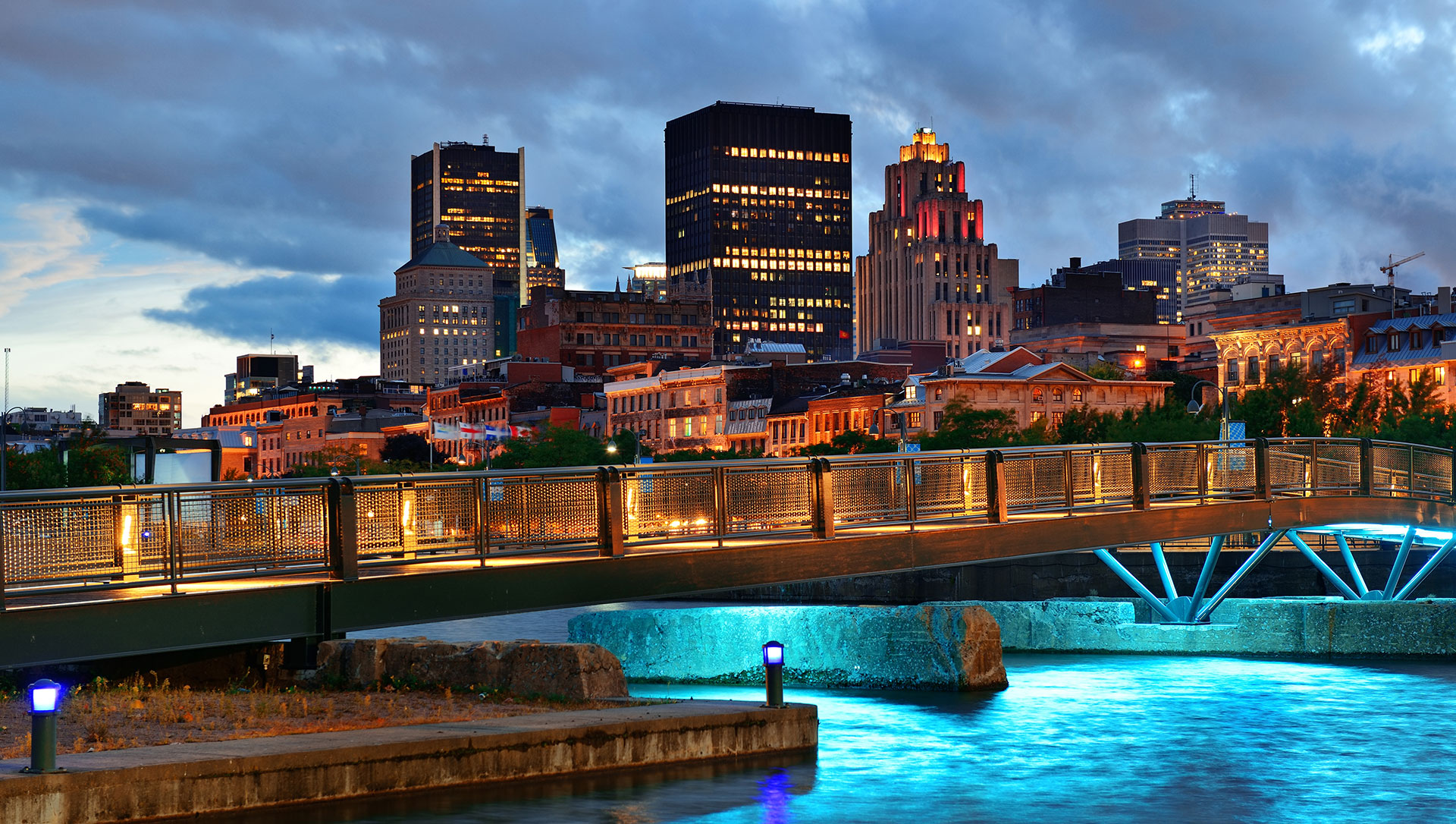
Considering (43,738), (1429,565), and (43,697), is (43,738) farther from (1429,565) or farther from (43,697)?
(1429,565)

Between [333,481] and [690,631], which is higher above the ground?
[333,481]

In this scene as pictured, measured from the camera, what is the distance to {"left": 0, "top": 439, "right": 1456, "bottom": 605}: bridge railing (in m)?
19.6

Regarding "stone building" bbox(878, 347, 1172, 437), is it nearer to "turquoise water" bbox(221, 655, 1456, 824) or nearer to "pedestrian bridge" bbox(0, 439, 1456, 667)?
"turquoise water" bbox(221, 655, 1456, 824)

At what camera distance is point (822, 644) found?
36.8m

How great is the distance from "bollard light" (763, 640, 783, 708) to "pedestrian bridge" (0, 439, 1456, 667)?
2809 millimetres

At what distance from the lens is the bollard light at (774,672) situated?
66.6 ft

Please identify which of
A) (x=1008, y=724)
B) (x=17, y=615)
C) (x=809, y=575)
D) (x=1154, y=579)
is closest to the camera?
(x=17, y=615)

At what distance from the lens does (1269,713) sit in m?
31.0

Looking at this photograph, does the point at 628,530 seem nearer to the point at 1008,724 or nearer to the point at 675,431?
the point at 1008,724

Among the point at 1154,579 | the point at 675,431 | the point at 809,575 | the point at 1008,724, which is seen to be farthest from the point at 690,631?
the point at 675,431

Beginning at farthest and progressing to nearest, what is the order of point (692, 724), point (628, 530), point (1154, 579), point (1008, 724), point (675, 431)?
point (675, 431) < point (1154, 579) < point (1008, 724) < point (628, 530) < point (692, 724)

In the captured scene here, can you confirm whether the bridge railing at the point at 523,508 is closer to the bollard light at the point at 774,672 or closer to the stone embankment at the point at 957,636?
the bollard light at the point at 774,672

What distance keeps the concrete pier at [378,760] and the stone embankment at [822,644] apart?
1465 centimetres

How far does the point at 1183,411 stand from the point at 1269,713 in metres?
87.0
